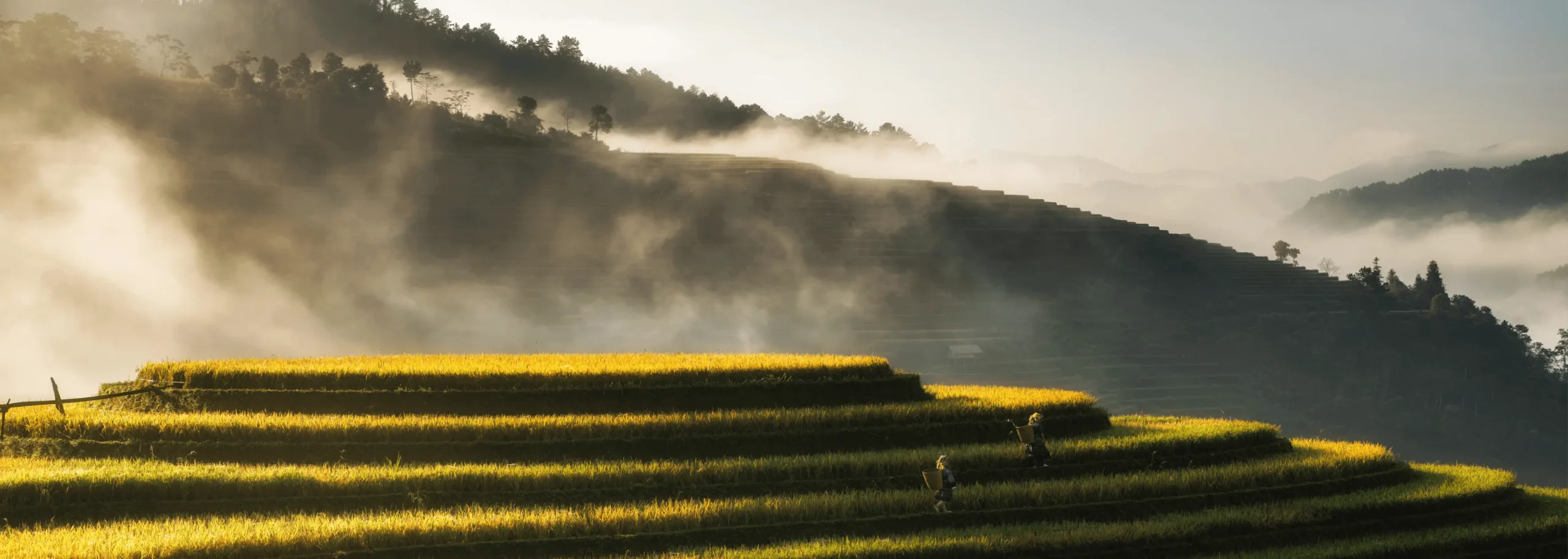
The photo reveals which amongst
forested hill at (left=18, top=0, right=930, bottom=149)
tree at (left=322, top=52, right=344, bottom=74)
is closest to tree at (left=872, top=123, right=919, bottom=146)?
forested hill at (left=18, top=0, right=930, bottom=149)

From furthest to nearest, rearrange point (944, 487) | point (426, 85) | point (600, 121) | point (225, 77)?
point (426, 85) < point (600, 121) < point (225, 77) < point (944, 487)

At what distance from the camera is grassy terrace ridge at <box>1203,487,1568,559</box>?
19.0 metres

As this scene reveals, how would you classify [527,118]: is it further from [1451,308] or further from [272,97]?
[1451,308]

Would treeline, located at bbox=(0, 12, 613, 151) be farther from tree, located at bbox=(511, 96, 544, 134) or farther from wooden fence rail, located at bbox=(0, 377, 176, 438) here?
wooden fence rail, located at bbox=(0, 377, 176, 438)

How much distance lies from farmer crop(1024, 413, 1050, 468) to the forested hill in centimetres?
14050

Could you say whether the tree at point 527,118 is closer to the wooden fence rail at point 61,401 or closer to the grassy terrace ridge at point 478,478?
the wooden fence rail at point 61,401

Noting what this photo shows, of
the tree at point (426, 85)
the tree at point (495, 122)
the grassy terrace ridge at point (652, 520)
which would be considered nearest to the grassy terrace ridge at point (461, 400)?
the grassy terrace ridge at point (652, 520)

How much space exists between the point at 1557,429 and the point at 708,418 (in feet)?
309

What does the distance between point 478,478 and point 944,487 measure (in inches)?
252

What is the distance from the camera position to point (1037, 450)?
68.1 feet

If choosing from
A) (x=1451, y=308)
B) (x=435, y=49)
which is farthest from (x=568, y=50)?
(x=1451, y=308)

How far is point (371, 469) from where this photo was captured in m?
19.2

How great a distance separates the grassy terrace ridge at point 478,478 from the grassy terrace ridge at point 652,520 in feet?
1.37

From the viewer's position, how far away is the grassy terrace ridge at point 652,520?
16203 mm
